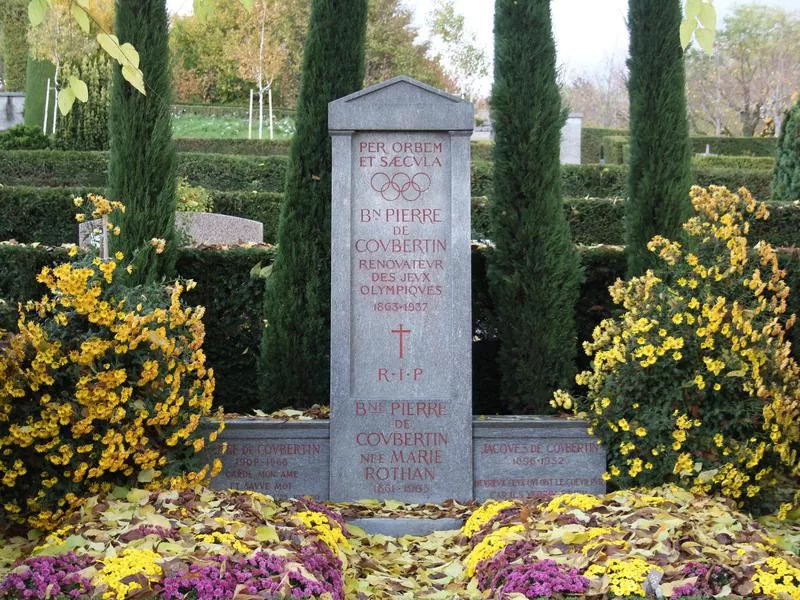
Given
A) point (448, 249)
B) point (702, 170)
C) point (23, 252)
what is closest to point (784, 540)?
point (448, 249)

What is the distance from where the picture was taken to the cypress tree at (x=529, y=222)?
23.5 feet

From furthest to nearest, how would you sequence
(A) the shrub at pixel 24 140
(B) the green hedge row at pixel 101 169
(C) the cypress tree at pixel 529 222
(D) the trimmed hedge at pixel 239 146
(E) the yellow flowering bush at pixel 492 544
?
(D) the trimmed hedge at pixel 239 146 < (A) the shrub at pixel 24 140 < (B) the green hedge row at pixel 101 169 < (C) the cypress tree at pixel 529 222 < (E) the yellow flowering bush at pixel 492 544

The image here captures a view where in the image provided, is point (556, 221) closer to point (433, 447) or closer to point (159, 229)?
point (433, 447)

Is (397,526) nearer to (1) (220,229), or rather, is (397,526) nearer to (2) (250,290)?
(2) (250,290)

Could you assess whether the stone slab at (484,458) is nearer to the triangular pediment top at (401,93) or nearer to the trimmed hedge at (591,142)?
the triangular pediment top at (401,93)

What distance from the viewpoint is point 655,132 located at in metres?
7.70

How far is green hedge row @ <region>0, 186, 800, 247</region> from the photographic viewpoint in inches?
478

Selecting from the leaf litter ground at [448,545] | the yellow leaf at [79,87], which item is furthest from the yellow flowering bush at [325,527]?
the yellow leaf at [79,87]

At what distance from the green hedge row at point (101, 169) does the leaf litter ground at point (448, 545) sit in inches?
570

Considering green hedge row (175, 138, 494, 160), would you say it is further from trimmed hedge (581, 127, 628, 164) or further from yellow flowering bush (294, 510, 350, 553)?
yellow flowering bush (294, 510, 350, 553)

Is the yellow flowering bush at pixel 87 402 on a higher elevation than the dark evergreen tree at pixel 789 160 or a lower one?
lower

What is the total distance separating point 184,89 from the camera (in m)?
40.5

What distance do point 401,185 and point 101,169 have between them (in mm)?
14270

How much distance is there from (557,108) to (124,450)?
4148 mm
